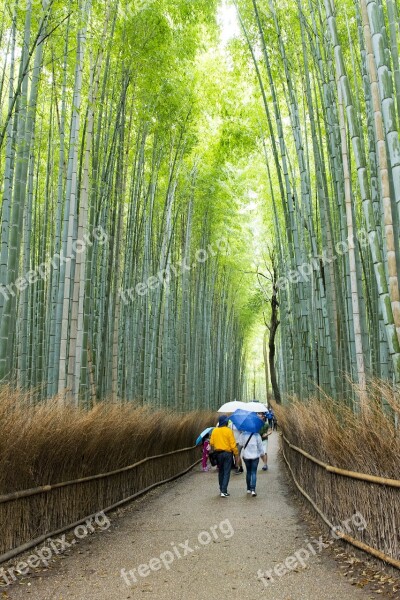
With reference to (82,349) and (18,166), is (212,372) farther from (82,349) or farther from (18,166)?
(18,166)

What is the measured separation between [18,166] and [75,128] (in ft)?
3.40

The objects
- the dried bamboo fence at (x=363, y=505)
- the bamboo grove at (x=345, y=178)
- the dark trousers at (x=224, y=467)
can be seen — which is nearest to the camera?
the dried bamboo fence at (x=363, y=505)

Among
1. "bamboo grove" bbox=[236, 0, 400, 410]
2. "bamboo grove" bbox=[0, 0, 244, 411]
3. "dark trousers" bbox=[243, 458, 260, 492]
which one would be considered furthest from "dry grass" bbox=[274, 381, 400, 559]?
"bamboo grove" bbox=[0, 0, 244, 411]

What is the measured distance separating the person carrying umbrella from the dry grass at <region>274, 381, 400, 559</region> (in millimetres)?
1510

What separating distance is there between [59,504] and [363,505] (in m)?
2.00

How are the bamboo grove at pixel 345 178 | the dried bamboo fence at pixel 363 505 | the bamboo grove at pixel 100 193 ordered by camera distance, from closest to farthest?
1. the dried bamboo fence at pixel 363 505
2. the bamboo grove at pixel 345 178
3. the bamboo grove at pixel 100 193

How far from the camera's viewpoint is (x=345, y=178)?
13.3 feet

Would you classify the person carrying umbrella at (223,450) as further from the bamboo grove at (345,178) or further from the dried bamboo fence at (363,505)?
the dried bamboo fence at (363,505)

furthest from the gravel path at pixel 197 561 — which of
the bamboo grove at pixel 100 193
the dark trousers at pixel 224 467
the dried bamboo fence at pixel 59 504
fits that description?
the bamboo grove at pixel 100 193

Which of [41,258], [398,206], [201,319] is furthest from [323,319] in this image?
[201,319]

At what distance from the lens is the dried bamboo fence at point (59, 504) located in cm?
313

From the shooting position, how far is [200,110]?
30.0ft

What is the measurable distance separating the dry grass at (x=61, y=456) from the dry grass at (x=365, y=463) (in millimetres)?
1706

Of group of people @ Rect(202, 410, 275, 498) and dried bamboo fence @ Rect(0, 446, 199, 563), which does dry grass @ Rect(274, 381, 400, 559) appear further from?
dried bamboo fence @ Rect(0, 446, 199, 563)
